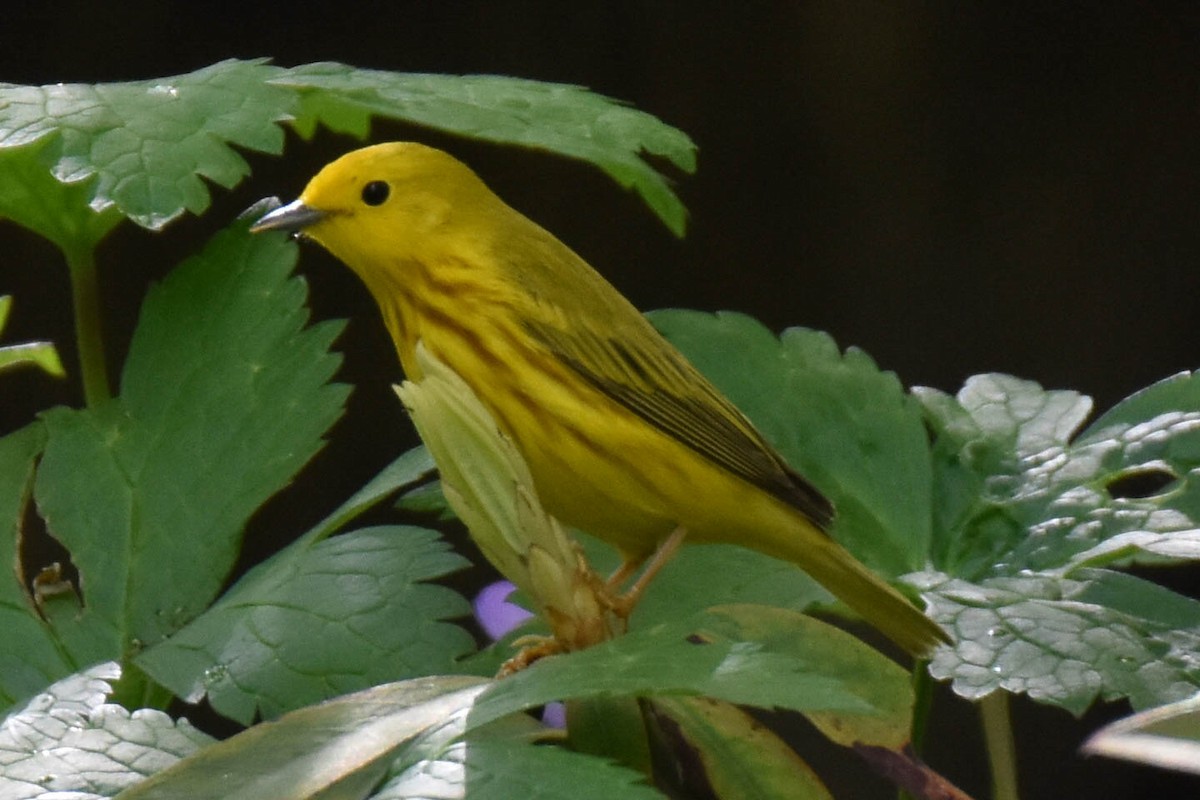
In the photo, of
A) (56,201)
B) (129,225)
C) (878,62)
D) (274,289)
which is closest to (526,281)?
(274,289)

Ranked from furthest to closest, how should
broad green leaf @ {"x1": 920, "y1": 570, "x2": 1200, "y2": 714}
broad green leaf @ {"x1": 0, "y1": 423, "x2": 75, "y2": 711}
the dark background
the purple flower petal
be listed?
1. the dark background
2. the purple flower petal
3. broad green leaf @ {"x1": 0, "y1": 423, "x2": 75, "y2": 711}
4. broad green leaf @ {"x1": 920, "y1": 570, "x2": 1200, "y2": 714}

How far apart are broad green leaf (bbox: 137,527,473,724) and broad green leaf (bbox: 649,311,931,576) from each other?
205 mm

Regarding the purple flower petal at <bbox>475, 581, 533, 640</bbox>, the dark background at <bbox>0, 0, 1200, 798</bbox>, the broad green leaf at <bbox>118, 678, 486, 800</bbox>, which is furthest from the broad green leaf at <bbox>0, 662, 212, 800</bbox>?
the dark background at <bbox>0, 0, 1200, 798</bbox>

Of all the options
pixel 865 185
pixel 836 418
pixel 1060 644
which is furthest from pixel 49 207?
pixel 865 185

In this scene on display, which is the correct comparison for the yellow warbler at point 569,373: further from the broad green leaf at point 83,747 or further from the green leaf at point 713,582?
the broad green leaf at point 83,747

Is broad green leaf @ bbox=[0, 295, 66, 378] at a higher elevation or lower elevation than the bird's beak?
lower

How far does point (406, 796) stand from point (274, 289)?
1.13 feet

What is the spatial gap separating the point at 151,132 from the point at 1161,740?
1.55ft

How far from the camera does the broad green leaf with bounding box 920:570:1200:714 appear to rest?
0.55m

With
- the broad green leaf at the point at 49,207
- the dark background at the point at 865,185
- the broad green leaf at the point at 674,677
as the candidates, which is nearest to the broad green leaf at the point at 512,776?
the broad green leaf at the point at 674,677

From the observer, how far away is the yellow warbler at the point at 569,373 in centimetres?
67

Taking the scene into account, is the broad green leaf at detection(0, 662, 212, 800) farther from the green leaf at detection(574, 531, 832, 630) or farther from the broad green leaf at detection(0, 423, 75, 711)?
the green leaf at detection(574, 531, 832, 630)

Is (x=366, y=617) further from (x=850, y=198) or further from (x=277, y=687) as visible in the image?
(x=850, y=198)

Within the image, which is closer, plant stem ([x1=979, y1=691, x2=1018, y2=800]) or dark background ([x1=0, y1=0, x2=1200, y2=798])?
plant stem ([x1=979, y1=691, x2=1018, y2=800])
